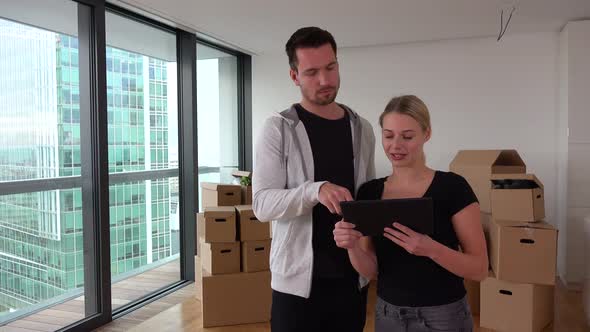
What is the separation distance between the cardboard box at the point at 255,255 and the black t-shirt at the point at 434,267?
2.18 metres

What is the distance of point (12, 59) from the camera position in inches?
109

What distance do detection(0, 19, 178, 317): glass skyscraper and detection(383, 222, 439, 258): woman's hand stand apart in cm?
247

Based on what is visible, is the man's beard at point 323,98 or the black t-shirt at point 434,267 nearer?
the black t-shirt at point 434,267

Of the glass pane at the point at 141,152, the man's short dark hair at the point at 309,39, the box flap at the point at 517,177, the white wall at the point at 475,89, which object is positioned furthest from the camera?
the white wall at the point at 475,89

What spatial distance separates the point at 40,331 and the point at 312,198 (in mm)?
2586

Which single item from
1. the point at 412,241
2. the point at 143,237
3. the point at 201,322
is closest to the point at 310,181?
→ the point at 412,241

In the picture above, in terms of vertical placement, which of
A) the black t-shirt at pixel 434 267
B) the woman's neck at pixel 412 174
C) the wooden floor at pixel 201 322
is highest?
the woman's neck at pixel 412 174

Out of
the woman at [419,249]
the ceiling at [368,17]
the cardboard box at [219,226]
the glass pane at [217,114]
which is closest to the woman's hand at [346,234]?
the woman at [419,249]

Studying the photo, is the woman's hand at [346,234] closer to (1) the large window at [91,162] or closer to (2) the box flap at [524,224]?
(2) the box flap at [524,224]

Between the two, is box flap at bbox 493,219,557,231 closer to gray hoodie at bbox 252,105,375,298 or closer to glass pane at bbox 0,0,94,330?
gray hoodie at bbox 252,105,375,298

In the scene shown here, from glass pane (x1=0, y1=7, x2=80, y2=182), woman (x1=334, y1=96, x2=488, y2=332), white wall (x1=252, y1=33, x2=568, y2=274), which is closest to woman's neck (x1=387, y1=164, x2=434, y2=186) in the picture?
woman (x1=334, y1=96, x2=488, y2=332)

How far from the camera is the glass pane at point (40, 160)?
2746 millimetres

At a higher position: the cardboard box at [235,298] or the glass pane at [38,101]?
the glass pane at [38,101]

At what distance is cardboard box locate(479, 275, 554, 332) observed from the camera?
3.01m
